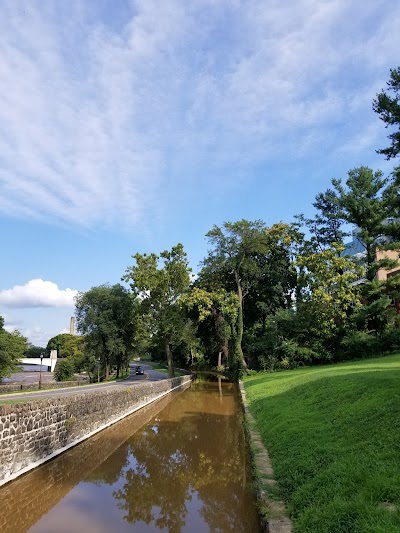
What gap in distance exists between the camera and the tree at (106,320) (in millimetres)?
42250

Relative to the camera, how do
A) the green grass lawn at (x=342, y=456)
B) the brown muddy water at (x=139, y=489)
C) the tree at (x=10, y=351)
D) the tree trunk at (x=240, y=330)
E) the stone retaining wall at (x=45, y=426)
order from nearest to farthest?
the green grass lawn at (x=342, y=456), the brown muddy water at (x=139, y=489), the stone retaining wall at (x=45, y=426), the tree at (x=10, y=351), the tree trunk at (x=240, y=330)

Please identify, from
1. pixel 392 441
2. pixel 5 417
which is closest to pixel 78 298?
pixel 5 417

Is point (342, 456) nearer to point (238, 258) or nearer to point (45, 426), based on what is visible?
point (45, 426)

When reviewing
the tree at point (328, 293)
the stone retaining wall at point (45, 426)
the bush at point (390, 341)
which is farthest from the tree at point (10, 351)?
the bush at point (390, 341)

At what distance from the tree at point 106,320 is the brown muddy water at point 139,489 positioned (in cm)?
2892

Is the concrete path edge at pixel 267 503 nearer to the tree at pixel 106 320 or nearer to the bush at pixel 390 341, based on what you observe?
the bush at pixel 390 341

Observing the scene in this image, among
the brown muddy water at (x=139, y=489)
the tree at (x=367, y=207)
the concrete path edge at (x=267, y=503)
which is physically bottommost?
the brown muddy water at (x=139, y=489)

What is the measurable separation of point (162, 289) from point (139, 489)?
29295 mm

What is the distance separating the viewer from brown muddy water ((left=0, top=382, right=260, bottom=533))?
640 centimetres

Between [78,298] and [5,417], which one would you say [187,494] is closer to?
[5,417]

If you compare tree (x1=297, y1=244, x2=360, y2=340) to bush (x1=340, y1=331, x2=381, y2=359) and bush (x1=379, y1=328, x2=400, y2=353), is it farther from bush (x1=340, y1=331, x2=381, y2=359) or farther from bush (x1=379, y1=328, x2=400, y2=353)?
bush (x1=379, y1=328, x2=400, y2=353)

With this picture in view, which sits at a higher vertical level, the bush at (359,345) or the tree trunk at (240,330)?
the tree trunk at (240,330)

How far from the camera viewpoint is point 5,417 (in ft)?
25.4

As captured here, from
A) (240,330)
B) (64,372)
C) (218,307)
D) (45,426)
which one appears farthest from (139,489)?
(64,372)
